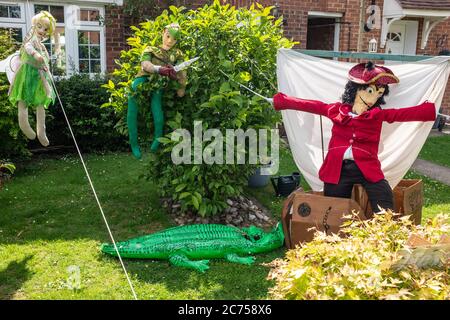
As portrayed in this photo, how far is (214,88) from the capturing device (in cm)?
459

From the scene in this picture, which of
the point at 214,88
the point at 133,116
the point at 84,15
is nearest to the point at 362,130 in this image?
the point at 214,88

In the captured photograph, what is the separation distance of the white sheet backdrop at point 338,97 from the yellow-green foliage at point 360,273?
2137 mm

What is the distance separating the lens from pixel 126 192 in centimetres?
600

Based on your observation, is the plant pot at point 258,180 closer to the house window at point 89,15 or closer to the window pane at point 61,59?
the window pane at point 61,59

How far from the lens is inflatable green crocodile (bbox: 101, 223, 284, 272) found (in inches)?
162

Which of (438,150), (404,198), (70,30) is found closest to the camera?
(404,198)

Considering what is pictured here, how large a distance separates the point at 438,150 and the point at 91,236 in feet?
23.2

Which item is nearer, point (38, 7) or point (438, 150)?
point (38, 7)

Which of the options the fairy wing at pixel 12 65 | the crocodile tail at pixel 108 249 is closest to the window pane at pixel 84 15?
the fairy wing at pixel 12 65

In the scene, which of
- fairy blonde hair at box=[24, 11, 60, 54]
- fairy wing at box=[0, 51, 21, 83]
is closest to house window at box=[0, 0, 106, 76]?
fairy wing at box=[0, 51, 21, 83]

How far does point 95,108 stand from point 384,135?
4.99m

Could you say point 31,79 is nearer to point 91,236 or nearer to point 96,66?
point 91,236

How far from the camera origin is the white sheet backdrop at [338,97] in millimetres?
4148

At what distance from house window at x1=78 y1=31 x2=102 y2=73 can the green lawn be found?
90.0 inches
